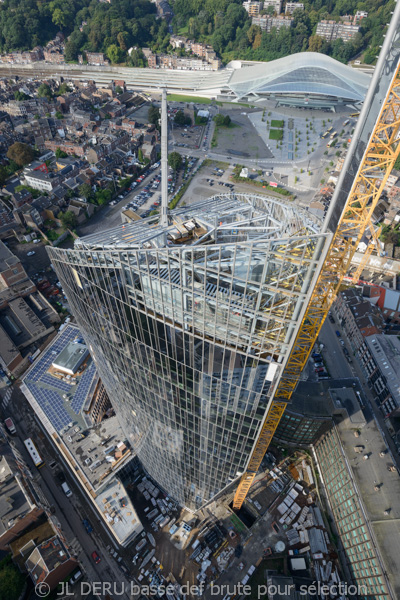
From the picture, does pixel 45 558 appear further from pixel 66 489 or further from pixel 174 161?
pixel 174 161

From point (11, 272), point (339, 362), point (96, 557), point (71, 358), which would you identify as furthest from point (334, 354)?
point (11, 272)

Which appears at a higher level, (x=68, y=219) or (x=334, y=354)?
(x=68, y=219)

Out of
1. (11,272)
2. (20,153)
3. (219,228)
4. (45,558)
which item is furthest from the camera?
(20,153)

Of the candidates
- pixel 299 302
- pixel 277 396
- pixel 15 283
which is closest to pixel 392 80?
pixel 299 302

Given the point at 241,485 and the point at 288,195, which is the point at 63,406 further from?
the point at 288,195

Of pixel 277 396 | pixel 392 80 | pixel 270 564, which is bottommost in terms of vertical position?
pixel 270 564

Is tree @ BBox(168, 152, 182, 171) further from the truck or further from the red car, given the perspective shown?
the red car

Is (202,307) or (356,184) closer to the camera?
(202,307)
